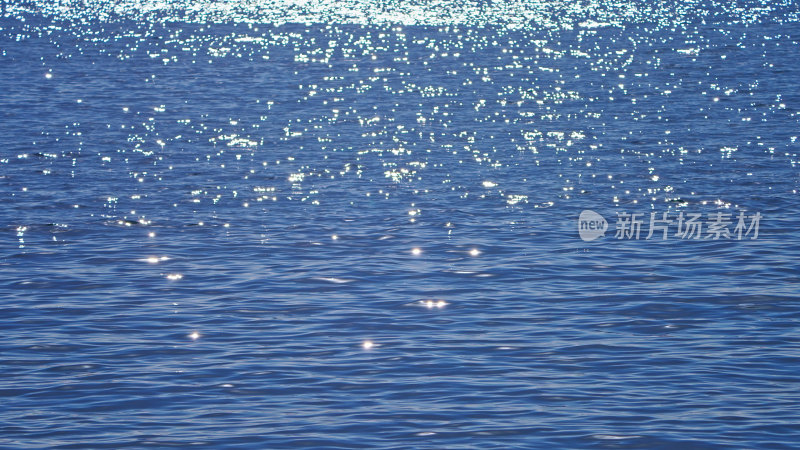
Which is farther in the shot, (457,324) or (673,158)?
(673,158)

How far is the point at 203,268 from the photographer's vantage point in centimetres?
2712

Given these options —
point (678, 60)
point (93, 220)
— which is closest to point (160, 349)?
point (93, 220)

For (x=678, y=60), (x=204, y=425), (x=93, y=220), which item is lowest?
(x=204, y=425)

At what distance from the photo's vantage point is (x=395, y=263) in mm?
27609

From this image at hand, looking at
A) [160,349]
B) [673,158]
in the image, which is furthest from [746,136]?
[160,349]

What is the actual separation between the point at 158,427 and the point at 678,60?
56413mm

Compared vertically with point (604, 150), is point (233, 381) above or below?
below

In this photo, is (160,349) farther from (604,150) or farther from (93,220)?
(604,150)

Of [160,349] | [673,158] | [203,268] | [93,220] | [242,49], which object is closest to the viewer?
[160,349]

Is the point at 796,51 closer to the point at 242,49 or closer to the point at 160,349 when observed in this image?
the point at 242,49

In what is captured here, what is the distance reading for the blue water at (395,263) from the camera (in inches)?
727

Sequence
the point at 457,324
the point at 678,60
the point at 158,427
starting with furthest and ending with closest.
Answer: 1. the point at 678,60
2. the point at 457,324
3. the point at 158,427

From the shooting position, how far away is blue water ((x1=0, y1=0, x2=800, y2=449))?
1847 centimetres

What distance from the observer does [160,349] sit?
2153cm
